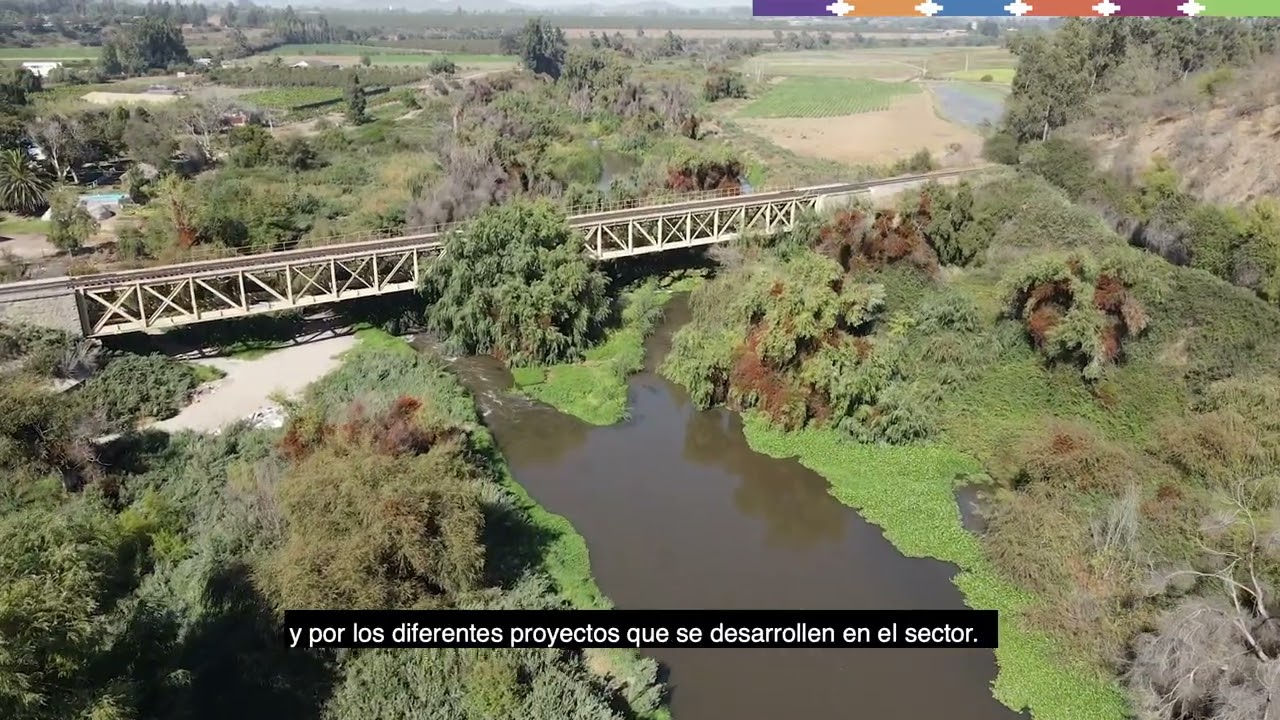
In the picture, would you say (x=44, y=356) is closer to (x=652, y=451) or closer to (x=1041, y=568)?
(x=652, y=451)

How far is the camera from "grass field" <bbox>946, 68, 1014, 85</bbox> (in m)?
134

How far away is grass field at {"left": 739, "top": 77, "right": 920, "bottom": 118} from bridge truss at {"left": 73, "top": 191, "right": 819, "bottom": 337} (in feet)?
212

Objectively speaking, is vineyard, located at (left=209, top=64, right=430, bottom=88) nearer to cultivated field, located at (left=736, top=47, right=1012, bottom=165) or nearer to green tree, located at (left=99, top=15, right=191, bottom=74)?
green tree, located at (left=99, top=15, right=191, bottom=74)

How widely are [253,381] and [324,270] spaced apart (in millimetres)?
6504

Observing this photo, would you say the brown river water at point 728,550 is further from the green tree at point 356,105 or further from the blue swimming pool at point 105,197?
the green tree at point 356,105

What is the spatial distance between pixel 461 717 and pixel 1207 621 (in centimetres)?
1344

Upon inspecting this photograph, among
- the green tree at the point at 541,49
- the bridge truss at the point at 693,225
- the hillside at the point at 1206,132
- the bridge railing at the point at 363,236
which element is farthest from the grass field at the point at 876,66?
the bridge truss at the point at 693,225

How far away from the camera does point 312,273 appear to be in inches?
1257

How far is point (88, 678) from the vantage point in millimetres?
11102

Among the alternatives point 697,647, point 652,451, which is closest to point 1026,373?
point 652,451

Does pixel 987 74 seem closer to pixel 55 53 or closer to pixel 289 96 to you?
pixel 289 96

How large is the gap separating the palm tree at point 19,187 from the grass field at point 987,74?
131 meters

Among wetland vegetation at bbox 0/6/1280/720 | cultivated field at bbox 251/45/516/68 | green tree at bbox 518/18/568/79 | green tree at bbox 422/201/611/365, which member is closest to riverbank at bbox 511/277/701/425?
wetland vegetation at bbox 0/6/1280/720

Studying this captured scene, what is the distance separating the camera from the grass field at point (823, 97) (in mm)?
101062
